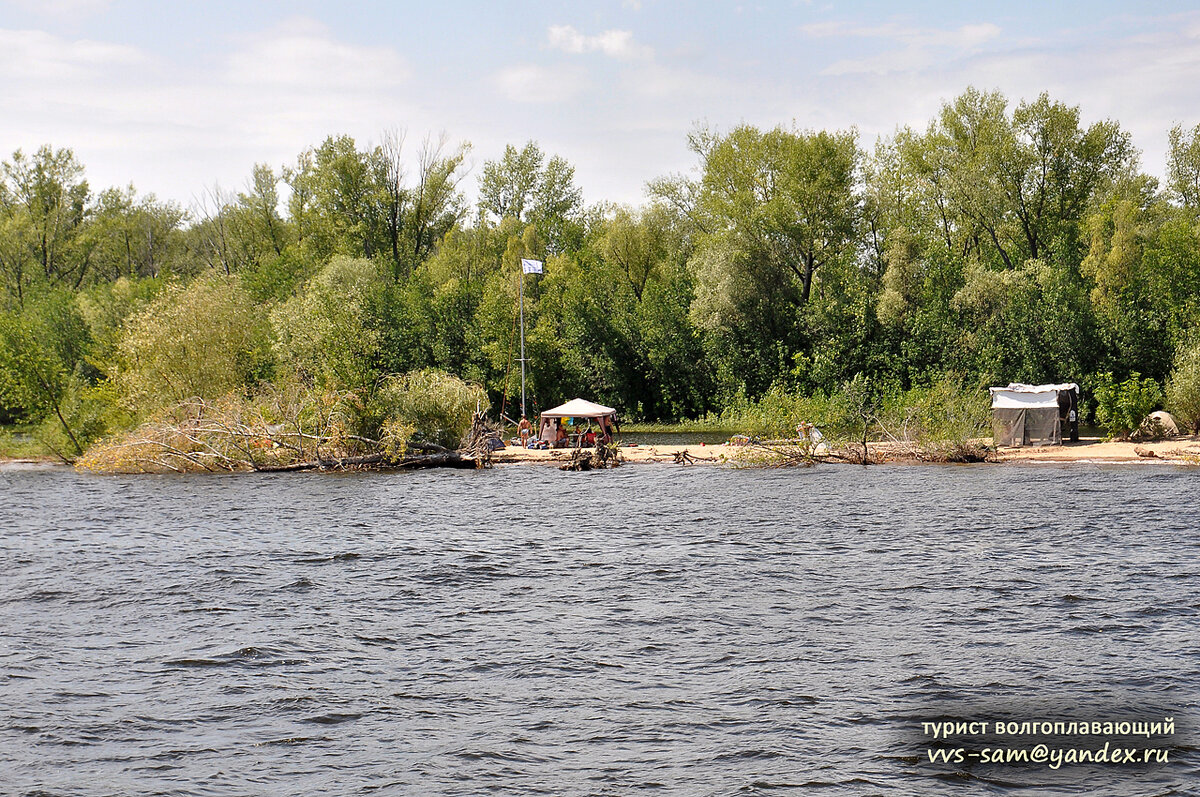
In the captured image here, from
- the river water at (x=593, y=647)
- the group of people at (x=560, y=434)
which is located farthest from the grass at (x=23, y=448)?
the group of people at (x=560, y=434)

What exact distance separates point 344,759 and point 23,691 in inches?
238

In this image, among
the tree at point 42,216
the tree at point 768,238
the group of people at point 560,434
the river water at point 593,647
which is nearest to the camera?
the river water at point 593,647

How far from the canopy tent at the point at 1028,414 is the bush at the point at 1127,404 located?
8.55 ft

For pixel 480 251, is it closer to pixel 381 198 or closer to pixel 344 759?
pixel 381 198

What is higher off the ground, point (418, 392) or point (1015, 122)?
point (1015, 122)

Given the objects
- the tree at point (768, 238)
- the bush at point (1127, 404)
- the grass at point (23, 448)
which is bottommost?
the grass at point (23, 448)

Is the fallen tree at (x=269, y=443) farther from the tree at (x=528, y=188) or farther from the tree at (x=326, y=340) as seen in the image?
the tree at (x=528, y=188)

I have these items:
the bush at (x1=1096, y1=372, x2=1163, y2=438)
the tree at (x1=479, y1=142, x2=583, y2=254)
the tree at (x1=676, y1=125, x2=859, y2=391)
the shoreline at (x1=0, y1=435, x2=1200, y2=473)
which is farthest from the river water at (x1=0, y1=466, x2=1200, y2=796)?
the tree at (x1=479, y1=142, x2=583, y2=254)

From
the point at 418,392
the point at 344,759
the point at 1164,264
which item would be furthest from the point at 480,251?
the point at 344,759

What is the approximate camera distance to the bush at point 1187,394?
154ft

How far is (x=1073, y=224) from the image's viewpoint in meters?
60.8

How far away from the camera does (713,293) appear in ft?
206

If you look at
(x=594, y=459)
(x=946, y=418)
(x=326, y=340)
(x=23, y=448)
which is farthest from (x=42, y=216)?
(x=946, y=418)

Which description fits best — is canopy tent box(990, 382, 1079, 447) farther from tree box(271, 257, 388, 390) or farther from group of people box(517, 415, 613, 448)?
tree box(271, 257, 388, 390)
